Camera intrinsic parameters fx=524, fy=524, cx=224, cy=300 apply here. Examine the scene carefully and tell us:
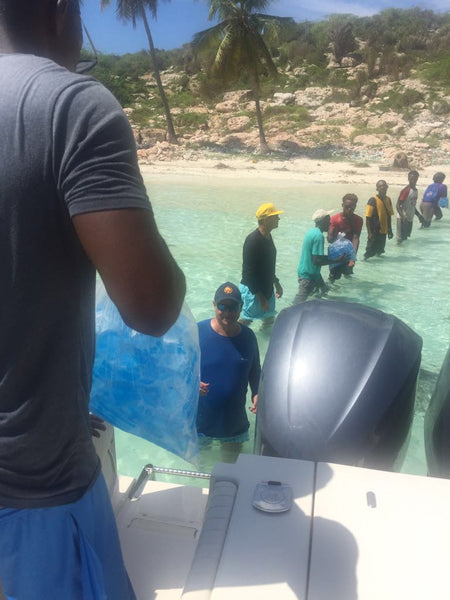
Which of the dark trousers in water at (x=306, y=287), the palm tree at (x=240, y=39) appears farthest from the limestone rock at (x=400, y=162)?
the dark trousers in water at (x=306, y=287)

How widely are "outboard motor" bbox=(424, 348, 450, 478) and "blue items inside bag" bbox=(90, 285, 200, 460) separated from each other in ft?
3.88

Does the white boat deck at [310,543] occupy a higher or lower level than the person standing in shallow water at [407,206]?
higher

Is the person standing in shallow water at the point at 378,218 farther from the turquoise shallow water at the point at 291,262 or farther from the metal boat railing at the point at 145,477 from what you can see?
the metal boat railing at the point at 145,477

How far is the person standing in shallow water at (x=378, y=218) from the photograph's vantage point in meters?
7.40

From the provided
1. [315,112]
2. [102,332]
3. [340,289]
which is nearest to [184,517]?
[102,332]

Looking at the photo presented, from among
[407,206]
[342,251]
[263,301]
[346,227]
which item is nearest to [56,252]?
[263,301]

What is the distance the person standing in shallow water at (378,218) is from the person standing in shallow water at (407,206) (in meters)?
1.01

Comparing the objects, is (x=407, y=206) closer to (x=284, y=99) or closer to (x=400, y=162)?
(x=400, y=162)

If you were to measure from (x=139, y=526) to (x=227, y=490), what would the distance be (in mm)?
426

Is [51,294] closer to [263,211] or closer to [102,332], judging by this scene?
[102,332]

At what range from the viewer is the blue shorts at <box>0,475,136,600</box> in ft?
3.27

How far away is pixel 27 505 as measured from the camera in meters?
0.98

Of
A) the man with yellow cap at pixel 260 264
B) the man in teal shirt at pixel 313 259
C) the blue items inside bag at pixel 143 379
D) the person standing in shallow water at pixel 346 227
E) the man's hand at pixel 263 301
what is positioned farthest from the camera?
the person standing in shallow water at pixel 346 227

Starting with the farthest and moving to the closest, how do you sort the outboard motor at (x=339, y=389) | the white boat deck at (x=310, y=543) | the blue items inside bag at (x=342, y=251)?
the blue items inside bag at (x=342, y=251), the outboard motor at (x=339, y=389), the white boat deck at (x=310, y=543)
